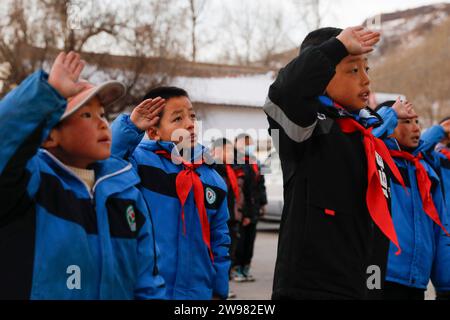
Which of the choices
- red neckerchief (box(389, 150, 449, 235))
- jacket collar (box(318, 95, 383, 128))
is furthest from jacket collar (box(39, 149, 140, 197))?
red neckerchief (box(389, 150, 449, 235))

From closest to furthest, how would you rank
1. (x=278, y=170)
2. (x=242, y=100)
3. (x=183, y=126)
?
1. (x=183, y=126)
2. (x=278, y=170)
3. (x=242, y=100)

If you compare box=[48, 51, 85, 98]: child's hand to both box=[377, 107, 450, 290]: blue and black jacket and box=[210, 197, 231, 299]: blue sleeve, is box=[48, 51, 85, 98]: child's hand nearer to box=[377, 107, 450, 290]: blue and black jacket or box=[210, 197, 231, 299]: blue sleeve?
box=[210, 197, 231, 299]: blue sleeve

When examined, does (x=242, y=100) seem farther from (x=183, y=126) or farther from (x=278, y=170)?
(x=183, y=126)

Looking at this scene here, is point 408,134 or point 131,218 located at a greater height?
point 408,134

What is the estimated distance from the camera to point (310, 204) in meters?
2.83

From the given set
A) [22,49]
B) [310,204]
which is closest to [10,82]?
[22,49]

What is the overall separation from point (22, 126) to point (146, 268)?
0.80 m

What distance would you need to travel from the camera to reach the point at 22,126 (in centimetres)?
203

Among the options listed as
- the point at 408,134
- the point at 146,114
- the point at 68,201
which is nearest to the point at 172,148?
the point at 146,114

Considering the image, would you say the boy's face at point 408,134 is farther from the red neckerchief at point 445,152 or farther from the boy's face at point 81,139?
the boy's face at point 81,139

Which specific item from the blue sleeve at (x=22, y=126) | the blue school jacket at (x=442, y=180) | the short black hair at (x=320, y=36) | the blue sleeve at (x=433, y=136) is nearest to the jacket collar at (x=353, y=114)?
the short black hair at (x=320, y=36)

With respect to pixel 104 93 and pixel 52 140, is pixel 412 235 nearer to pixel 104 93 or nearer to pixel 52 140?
pixel 104 93

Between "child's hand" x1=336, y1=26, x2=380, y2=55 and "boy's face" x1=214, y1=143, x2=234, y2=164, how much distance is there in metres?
5.46
